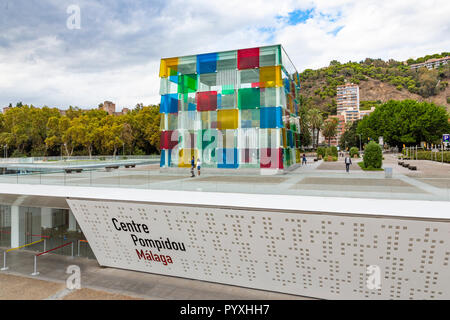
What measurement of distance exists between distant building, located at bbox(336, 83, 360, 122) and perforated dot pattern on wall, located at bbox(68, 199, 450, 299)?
16318 cm

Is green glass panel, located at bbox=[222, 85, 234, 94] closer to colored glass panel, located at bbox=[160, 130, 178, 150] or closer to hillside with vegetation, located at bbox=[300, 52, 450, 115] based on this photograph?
colored glass panel, located at bbox=[160, 130, 178, 150]

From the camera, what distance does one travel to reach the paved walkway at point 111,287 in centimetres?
1119

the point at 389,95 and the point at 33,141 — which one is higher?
the point at 389,95

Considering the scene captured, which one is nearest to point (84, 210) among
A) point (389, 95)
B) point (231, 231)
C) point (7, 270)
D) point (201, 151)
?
point (7, 270)

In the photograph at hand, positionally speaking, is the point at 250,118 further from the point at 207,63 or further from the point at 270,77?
the point at 207,63

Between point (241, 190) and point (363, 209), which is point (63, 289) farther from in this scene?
point (363, 209)

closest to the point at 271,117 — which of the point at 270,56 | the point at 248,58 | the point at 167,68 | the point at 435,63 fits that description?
the point at 270,56

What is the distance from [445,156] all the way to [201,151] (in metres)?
31.8

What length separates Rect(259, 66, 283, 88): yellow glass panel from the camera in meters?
20.8

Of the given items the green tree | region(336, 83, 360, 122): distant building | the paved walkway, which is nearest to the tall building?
the paved walkway

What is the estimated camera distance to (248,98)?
21672mm

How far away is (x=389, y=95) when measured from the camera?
16625 cm

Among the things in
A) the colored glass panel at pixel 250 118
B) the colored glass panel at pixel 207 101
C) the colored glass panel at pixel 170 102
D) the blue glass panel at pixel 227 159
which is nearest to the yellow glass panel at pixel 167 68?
the colored glass panel at pixel 170 102

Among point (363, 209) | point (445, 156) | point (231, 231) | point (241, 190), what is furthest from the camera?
point (445, 156)
